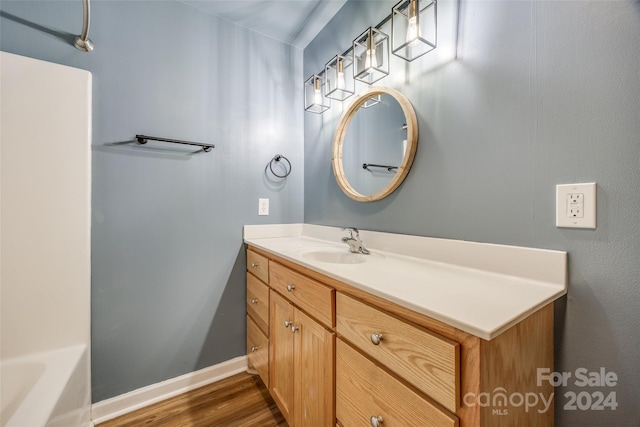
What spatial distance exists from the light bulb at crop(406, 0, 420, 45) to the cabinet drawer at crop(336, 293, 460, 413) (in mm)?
1066

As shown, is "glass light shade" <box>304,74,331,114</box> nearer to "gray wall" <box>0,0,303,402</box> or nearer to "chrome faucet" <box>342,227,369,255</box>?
"gray wall" <box>0,0,303,402</box>

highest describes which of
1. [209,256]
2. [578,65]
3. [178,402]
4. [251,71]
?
[251,71]

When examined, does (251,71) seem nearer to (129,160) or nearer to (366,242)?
(129,160)

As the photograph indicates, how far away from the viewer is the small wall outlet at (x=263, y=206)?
1.87 metres

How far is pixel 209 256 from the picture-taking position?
169 centimetres

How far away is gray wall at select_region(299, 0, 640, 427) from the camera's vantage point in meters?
0.68

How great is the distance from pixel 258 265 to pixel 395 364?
42.5 inches

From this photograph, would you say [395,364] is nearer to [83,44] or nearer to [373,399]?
[373,399]

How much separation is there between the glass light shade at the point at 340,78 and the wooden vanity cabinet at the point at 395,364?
1101 millimetres

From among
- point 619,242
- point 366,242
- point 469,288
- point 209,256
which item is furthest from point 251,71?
point 619,242

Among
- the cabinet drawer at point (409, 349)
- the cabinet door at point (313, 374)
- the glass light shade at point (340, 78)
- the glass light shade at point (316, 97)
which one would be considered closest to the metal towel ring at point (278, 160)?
the glass light shade at point (316, 97)

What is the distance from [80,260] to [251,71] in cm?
155

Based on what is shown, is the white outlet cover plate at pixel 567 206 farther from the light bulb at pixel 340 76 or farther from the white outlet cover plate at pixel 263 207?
the white outlet cover plate at pixel 263 207

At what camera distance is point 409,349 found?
0.64m
